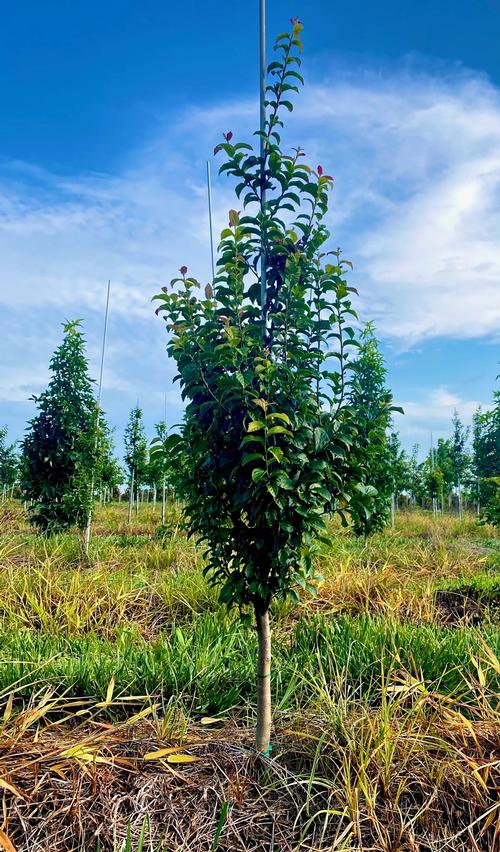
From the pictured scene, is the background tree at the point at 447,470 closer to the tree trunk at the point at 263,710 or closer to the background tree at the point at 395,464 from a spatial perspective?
the background tree at the point at 395,464

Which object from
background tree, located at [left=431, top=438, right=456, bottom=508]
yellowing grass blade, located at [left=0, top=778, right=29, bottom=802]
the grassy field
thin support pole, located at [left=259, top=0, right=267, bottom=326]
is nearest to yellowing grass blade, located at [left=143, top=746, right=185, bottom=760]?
the grassy field

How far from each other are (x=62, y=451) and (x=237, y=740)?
813cm

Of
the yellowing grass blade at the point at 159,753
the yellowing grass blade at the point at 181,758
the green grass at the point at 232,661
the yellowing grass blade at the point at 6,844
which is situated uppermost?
the green grass at the point at 232,661

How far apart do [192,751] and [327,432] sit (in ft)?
6.40

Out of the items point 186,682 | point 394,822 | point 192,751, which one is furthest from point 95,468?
point 394,822

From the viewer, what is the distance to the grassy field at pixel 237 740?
9.46 feet

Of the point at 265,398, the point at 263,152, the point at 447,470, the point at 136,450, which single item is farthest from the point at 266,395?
the point at 447,470

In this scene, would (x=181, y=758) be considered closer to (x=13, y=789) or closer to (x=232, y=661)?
(x=13, y=789)

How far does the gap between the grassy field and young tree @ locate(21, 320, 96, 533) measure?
5261 mm

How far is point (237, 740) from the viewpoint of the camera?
3430 mm

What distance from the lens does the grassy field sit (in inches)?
114

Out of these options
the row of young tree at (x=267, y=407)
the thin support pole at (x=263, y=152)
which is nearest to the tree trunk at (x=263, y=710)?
the row of young tree at (x=267, y=407)

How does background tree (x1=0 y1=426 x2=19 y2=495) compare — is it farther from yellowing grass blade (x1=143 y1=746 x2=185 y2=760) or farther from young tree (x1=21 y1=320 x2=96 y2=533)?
yellowing grass blade (x1=143 y1=746 x2=185 y2=760)

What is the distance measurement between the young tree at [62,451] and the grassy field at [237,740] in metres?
5.26
